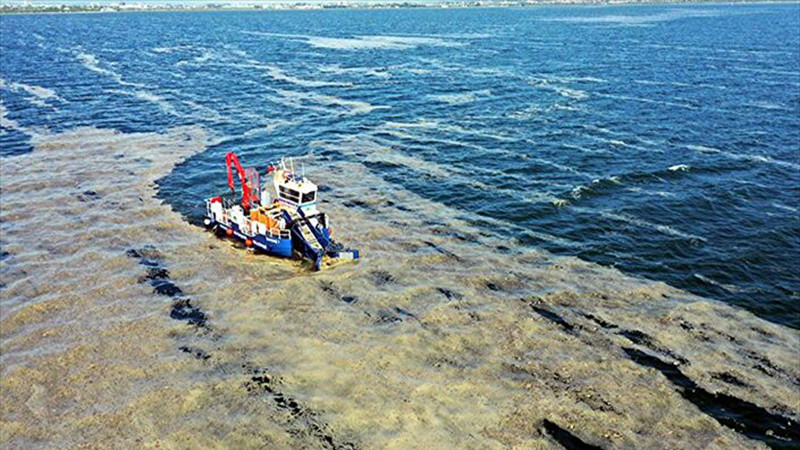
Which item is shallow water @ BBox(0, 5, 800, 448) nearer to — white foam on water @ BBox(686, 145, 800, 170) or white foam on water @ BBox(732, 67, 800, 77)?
white foam on water @ BBox(686, 145, 800, 170)

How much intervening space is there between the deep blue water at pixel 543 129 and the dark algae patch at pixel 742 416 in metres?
10.4

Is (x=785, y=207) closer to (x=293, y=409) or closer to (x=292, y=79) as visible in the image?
(x=293, y=409)

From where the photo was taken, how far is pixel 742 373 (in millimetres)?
28391

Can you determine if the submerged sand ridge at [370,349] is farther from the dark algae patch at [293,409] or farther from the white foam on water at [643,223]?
the white foam on water at [643,223]

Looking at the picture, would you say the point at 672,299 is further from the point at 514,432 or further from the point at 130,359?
the point at 130,359

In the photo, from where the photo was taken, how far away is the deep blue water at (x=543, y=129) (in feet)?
144

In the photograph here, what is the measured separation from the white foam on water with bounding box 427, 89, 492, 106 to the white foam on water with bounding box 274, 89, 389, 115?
35.1 feet

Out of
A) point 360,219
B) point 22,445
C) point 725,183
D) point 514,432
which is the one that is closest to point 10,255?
point 22,445

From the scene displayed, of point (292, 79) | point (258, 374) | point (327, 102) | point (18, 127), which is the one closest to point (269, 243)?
point (258, 374)

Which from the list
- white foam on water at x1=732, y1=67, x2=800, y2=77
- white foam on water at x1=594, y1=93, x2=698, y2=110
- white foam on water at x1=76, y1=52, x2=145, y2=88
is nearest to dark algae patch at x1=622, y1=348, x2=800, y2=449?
white foam on water at x1=594, y1=93, x2=698, y2=110

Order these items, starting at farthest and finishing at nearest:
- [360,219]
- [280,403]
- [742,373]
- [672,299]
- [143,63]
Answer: [143,63] → [360,219] → [672,299] → [742,373] → [280,403]

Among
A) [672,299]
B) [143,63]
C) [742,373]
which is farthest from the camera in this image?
[143,63]

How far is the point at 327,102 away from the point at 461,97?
2334 centimetres

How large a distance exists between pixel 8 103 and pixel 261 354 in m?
89.0
